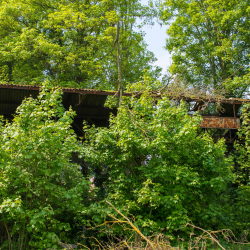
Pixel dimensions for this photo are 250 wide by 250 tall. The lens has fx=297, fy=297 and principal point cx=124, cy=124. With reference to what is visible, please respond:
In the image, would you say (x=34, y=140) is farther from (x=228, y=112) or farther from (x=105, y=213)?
(x=228, y=112)

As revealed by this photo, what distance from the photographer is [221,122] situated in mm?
13758

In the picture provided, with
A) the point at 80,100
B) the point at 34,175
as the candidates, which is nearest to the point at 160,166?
the point at 34,175

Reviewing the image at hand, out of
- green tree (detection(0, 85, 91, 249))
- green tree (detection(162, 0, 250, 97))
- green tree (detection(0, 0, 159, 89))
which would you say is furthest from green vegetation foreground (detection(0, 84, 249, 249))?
green tree (detection(162, 0, 250, 97))

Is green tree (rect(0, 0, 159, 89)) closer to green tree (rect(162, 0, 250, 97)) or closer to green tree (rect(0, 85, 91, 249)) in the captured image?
green tree (rect(162, 0, 250, 97))

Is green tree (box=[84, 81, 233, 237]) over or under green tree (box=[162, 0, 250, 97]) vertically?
under

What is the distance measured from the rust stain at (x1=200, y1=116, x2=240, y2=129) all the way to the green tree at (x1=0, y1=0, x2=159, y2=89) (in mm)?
6513

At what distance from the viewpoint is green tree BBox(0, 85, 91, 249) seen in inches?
263

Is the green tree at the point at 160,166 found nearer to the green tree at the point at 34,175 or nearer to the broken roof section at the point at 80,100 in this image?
the green tree at the point at 34,175

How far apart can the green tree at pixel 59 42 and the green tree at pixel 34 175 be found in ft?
33.3

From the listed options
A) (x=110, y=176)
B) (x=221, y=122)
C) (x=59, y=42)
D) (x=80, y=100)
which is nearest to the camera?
(x=110, y=176)

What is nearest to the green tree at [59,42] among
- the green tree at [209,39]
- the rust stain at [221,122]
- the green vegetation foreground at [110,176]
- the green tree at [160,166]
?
the green tree at [209,39]

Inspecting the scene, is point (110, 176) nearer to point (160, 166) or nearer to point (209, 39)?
point (160, 166)

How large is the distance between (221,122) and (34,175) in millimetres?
9453

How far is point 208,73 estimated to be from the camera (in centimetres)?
2286
